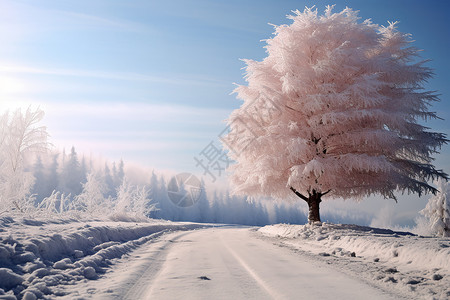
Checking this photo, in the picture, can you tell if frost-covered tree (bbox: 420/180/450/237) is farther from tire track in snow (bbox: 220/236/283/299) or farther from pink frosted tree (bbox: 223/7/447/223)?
tire track in snow (bbox: 220/236/283/299)

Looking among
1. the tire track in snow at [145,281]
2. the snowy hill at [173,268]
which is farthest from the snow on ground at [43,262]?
the tire track in snow at [145,281]

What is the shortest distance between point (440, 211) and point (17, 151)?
32.3 m

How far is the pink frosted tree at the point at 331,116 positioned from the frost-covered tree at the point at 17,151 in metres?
10.2

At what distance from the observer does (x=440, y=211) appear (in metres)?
26.7

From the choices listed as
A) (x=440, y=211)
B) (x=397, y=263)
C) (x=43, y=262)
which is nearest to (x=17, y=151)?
(x=43, y=262)

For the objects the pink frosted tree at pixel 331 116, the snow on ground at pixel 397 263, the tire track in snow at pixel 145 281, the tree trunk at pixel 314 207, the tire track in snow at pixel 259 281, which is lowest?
the tire track in snow at pixel 145 281

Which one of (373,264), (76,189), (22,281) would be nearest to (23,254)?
(22,281)

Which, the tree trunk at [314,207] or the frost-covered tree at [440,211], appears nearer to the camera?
the tree trunk at [314,207]

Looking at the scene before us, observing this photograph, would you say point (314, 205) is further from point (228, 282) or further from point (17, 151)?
point (17, 151)

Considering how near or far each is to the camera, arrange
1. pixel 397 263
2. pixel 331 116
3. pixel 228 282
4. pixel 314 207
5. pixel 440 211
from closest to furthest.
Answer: pixel 228 282, pixel 397 263, pixel 331 116, pixel 314 207, pixel 440 211

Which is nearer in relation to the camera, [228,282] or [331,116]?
[228,282]

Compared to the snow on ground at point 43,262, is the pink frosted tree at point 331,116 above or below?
above

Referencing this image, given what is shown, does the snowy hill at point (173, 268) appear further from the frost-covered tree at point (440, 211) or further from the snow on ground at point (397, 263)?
the frost-covered tree at point (440, 211)

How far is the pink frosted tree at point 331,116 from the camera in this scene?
1367 cm
